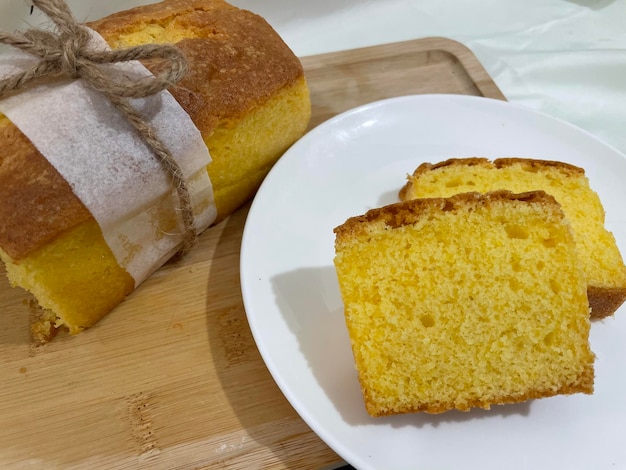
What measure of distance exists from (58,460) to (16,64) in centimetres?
101

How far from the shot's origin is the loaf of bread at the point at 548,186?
57.9 inches

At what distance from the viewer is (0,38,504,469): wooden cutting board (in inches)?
53.1

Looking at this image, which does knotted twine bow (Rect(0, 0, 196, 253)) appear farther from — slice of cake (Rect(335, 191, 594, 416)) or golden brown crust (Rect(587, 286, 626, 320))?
golden brown crust (Rect(587, 286, 626, 320))

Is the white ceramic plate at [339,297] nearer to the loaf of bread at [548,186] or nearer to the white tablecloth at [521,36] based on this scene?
the loaf of bread at [548,186]

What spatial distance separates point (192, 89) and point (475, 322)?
965 millimetres

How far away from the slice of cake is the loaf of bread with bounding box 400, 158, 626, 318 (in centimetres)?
26

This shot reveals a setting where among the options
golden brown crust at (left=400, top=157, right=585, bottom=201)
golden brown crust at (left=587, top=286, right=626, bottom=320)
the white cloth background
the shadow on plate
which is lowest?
the shadow on plate

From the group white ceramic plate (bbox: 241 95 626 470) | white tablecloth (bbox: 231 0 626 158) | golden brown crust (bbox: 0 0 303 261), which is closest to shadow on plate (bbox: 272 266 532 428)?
white ceramic plate (bbox: 241 95 626 470)

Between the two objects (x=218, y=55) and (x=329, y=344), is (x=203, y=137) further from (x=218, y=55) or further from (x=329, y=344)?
(x=329, y=344)

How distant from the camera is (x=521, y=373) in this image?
1.25m

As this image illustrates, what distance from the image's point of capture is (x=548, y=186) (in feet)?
5.32

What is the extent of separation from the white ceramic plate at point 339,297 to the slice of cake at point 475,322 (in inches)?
3.5

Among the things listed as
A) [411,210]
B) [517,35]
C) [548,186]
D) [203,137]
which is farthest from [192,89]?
[517,35]

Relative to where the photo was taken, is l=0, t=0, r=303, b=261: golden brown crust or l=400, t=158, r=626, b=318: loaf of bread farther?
l=400, t=158, r=626, b=318: loaf of bread
